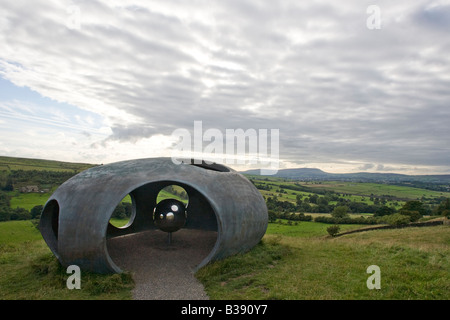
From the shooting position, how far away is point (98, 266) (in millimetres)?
11859

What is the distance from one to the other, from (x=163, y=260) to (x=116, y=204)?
421cm

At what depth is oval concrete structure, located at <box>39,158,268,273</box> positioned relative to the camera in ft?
38.3

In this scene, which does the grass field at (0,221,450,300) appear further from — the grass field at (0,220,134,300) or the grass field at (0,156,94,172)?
the grass field at (0,156,94,172)

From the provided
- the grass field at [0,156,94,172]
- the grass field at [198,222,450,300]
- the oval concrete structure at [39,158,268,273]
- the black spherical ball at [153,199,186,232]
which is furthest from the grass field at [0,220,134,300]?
the grass field at [0,156,94,172]

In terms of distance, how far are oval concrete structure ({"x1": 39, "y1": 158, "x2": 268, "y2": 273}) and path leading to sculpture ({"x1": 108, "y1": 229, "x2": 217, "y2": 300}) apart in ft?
4.01

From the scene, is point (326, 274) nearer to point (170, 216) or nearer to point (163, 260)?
point (163, 260)

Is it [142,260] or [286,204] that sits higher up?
[142,260]

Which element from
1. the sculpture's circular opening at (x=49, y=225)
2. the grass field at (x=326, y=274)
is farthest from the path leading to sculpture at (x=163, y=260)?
the sculpture's circular opening at (x=49, y=225)

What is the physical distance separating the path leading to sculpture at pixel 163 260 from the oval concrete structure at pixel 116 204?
122cm

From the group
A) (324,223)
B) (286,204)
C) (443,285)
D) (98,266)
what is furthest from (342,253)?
(286,204)

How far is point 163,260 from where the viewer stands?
14.4 metres

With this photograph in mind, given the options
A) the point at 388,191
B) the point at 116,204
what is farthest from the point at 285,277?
the point at 388,191
